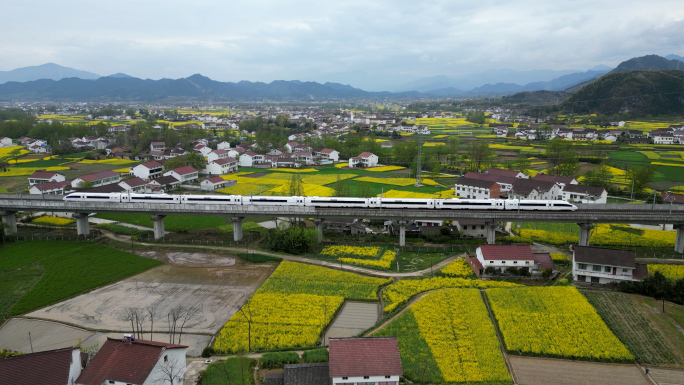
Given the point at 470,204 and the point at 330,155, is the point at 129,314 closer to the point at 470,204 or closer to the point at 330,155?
the point at 470,204

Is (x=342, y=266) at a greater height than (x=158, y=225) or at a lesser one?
lesser

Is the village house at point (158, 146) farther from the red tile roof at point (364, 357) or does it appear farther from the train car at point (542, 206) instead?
the red tile roof at point (364, 357)

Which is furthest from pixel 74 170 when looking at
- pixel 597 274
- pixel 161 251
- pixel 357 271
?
pixel 597 274

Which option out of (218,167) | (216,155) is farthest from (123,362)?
(216,155)

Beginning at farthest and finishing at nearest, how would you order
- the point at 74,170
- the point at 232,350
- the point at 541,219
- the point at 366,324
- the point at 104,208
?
the point at 74,170 < the point at 104,208 < the point at 541,219 < the point at 366,324 < the point at 232,350

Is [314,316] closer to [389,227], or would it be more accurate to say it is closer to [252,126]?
[389,227]

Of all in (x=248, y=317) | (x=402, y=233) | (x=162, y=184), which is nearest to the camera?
(x=248, y=317)

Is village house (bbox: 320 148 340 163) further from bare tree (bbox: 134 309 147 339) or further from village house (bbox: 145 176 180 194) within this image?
bare tree (bbox: 134 309 147 339)
